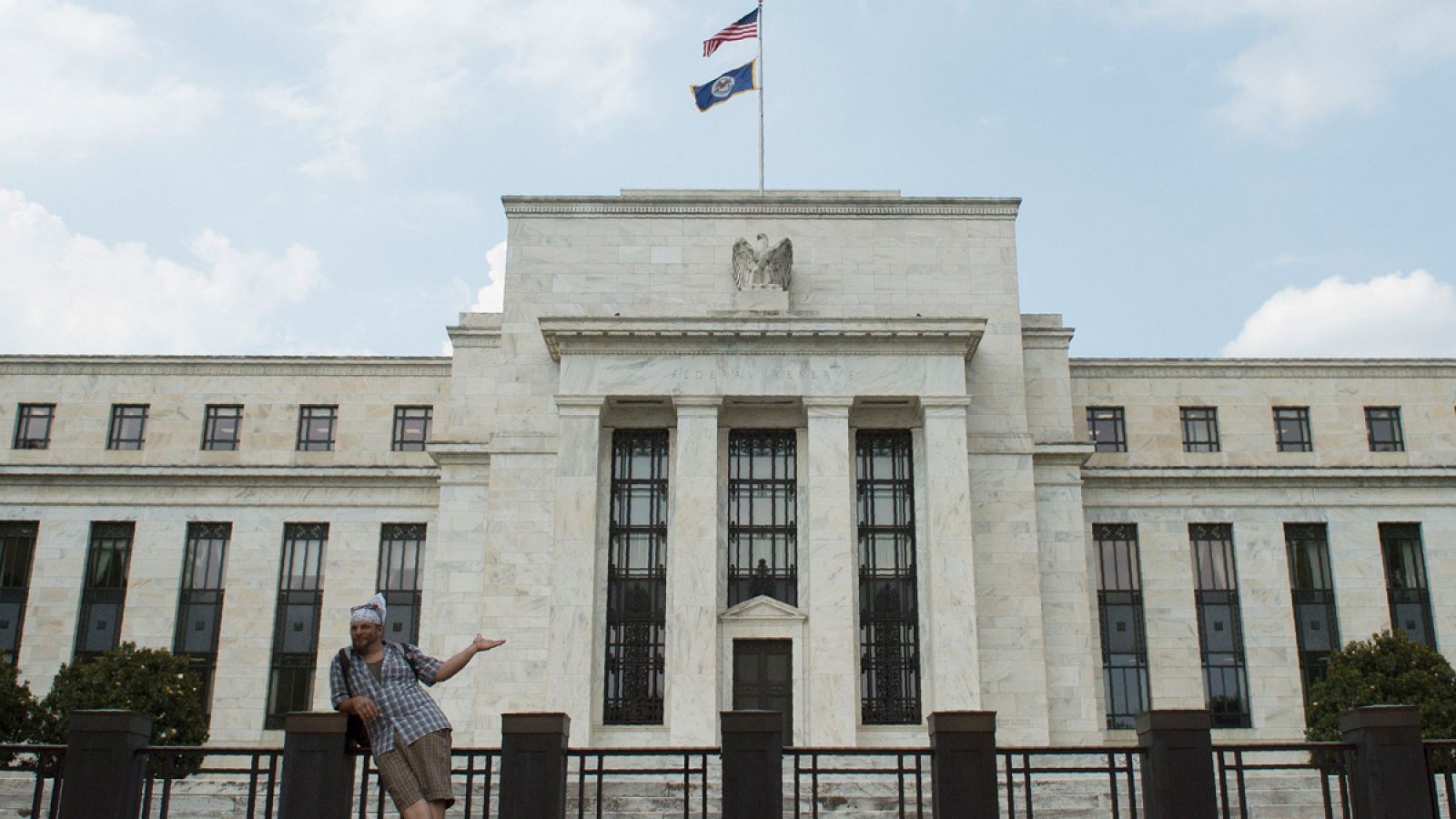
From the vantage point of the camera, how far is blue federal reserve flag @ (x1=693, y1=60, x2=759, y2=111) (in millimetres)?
40375

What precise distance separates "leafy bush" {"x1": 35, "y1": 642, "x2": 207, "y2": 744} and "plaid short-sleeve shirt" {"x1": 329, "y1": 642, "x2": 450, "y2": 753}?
21951mm

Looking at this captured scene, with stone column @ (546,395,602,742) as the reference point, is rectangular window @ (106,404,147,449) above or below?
above

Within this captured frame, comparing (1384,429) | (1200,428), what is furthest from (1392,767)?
(1384,429)

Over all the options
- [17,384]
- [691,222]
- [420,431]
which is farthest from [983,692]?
[17,384]

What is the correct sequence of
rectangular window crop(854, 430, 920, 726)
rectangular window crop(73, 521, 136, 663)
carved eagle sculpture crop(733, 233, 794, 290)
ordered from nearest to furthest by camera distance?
rectangular window crop(854, 430, 920, 726), carved eagle sculpture crop(733, 233, 794, 290), rectangular window crop(73, 521, 136, 663)

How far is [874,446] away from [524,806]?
24.5 m

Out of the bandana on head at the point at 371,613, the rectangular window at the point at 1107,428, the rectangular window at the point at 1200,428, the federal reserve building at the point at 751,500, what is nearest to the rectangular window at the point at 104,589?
the federal reserve building at the point at 751,500

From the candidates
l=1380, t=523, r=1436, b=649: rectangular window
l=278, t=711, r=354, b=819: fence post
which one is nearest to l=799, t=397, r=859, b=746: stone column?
l=1380, t=523, r=1436, b=649: rectangular window

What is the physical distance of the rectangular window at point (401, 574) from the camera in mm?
39531

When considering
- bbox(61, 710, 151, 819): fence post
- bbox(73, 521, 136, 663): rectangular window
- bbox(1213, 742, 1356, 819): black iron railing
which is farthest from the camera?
bbox(73, 521, 136, 663): rectangular window

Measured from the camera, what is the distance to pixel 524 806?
13516 millimetres

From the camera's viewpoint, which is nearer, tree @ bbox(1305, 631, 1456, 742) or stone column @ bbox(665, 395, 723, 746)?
tree @ bbox(1305, 631, 1456, 742)

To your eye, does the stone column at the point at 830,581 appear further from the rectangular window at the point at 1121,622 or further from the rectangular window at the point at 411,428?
the rectangular window at the point at 411,428

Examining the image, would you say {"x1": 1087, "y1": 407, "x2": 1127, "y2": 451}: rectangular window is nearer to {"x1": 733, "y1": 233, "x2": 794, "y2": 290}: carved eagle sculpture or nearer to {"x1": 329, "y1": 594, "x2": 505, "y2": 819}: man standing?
{"x1": 733, "y1": 233, "x2": 794, "y2": 290}: carved eagle sculpture
